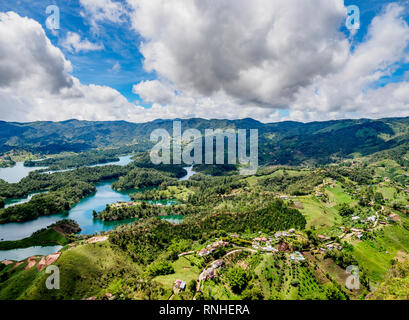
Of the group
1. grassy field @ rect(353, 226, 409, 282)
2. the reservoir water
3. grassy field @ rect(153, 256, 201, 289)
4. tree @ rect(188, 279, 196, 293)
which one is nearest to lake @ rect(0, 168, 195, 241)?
the reservoir water

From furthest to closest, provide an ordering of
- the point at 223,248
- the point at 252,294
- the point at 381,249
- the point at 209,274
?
1. the point at 381,249
2. the point at 223,248
3. the point at 209,274
4. the point at 252,294

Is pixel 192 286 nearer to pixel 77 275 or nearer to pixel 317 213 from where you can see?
pixel 77 275

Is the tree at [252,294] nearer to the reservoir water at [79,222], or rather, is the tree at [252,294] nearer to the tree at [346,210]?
the reservoir water at [79,222]

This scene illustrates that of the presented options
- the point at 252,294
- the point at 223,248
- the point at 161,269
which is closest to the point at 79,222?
the point at 161,269

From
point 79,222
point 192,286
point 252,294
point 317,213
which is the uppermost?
point 317,213

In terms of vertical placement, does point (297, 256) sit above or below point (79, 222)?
above

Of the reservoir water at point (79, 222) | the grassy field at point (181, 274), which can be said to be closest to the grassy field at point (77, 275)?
the grassy field at point (181, 274)

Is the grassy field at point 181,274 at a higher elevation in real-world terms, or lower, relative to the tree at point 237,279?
lower

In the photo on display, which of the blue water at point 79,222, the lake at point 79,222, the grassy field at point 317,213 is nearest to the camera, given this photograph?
the grassy field at point 317,213

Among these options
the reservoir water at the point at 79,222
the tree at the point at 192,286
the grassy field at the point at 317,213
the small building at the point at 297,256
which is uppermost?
the grassy field at the point at 317,213

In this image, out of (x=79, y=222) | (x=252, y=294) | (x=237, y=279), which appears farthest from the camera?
(x=79, y=222)
